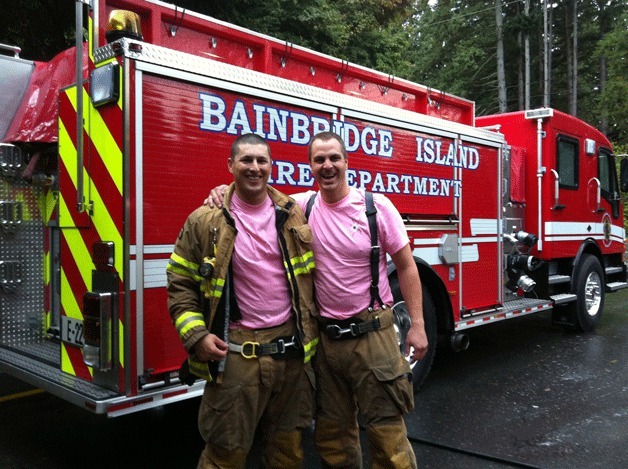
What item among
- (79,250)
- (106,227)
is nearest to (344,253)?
(106,227)

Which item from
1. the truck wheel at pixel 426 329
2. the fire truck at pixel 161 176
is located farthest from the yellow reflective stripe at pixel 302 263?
the truck wheel at pixel 426 329

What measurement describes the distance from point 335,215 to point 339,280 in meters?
0.30

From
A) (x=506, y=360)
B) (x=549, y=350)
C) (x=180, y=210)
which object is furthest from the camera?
(x=549, y=350)

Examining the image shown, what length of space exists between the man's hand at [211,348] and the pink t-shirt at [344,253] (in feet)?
1.83

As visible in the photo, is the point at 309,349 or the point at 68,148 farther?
the point at 68,148

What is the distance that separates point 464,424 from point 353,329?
7.20 feet

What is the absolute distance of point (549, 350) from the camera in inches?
277

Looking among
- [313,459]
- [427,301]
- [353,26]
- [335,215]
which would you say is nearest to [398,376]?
[335,215]

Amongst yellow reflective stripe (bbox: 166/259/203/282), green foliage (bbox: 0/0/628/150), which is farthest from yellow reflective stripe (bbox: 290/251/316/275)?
green foliage (bbox: 0/0/628/150)

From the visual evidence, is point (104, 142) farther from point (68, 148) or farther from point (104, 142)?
point (68, 148)

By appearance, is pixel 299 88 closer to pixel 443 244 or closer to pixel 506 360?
pixel 443 244

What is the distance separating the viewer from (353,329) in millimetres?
2832

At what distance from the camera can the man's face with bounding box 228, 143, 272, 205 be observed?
2652mm

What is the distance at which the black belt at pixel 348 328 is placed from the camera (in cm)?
283
